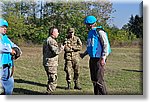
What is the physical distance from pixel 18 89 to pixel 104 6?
1.51 meters

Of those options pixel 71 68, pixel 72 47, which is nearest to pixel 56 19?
pixel 72 47

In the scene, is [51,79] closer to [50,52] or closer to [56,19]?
[50,52]

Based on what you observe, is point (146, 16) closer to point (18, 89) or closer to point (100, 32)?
point (100, 32)

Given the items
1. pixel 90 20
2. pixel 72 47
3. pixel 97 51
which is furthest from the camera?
pixel 72 47

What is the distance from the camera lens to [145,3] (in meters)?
5.67

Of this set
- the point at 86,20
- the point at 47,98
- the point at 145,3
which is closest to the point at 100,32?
the point at 86,20

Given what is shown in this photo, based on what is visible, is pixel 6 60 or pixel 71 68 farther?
pixel 71 68

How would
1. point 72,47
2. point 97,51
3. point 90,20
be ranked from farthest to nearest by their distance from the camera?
point 72,47
point 90,20
point 97,51

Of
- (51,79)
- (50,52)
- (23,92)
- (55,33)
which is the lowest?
(23,92)

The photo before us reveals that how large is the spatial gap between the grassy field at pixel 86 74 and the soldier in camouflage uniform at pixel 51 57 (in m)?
0.06

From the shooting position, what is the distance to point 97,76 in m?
5.69

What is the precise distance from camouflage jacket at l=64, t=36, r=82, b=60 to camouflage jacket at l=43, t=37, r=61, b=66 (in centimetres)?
12

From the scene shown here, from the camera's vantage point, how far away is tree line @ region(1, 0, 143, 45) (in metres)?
5.77

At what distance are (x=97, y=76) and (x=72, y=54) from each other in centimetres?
44
